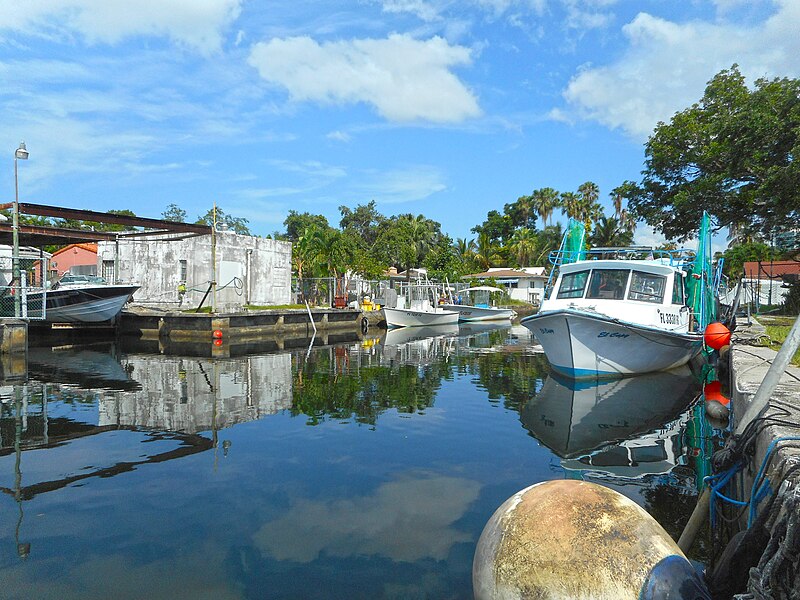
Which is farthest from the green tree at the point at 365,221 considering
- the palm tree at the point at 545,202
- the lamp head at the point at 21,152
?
the lamp head at the point at 21,152

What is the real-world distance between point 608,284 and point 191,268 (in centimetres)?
2728

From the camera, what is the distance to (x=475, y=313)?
4669 centimetres

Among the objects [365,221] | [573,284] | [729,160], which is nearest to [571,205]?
[365,221]

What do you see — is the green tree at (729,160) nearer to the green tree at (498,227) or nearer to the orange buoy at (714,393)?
the orange buoy at (714,393)

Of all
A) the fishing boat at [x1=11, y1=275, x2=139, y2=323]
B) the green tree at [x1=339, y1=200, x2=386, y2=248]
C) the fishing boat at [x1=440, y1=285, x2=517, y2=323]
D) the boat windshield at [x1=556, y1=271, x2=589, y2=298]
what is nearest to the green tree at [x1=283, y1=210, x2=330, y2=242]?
the green tree at [x1=339, y1=200, x2=386, y2=248]

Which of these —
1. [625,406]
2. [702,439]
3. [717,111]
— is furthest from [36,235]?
[717,111]

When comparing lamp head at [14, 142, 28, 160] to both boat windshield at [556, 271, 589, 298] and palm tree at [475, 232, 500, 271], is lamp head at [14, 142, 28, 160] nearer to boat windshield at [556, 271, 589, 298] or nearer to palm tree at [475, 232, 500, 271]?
boat windshield at [556, 271, 589, 298]

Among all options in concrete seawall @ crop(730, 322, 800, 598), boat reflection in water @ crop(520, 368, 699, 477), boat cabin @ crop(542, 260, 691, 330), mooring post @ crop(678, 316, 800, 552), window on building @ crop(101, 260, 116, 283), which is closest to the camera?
concrete seawall @ crop(730, 322, 800, 598)

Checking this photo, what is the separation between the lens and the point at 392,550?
552 cm

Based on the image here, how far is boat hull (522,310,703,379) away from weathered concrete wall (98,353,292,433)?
6.96m

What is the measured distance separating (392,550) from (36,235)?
1039 inches

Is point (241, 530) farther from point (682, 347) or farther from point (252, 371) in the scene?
point (682, 347)

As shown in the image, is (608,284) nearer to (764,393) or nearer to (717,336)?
(717,336)

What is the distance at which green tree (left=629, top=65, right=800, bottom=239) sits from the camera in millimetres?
22828
